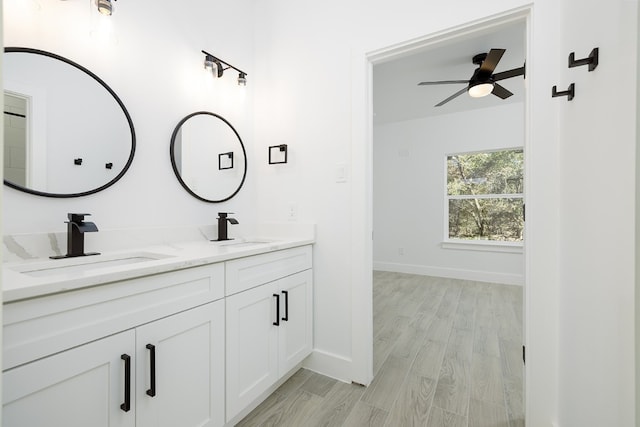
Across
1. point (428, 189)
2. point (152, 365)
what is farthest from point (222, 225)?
point (428, 189)

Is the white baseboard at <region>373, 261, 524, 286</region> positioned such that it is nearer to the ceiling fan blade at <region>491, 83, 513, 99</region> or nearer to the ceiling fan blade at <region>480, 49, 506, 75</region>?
the ceiling fan blade at <region>491, 83, 513, 99</region>

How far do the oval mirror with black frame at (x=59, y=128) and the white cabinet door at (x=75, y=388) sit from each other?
0.79 m

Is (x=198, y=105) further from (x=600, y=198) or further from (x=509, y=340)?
(x=509, y=340)

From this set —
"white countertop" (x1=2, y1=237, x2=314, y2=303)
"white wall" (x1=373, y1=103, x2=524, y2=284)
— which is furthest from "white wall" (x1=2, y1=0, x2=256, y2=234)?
"white wall" (x1=373, y1=103, x2=524, y2=284)

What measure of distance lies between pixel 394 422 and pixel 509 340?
5.01 feet

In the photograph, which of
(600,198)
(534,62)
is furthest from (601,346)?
(534,62)

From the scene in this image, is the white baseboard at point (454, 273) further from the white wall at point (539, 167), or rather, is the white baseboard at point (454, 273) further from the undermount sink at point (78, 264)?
the undermount sink at point (78, 264)

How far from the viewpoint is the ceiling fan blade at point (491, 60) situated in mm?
2258

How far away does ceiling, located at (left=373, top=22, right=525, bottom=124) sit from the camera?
2.69m

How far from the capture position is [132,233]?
154 centimetres

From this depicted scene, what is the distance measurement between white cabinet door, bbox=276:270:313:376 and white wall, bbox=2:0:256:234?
700 mm

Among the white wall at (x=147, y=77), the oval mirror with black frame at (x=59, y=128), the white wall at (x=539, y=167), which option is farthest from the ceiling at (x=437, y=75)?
the oval mirror with black frame at (x=59, y=128)

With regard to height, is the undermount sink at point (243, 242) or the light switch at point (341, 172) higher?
the light switch at point (341, 172)

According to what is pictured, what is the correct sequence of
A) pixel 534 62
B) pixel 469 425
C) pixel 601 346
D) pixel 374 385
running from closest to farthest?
pixel 601 346, pixel 534 62, pixel 469 425, pixel 374 385
